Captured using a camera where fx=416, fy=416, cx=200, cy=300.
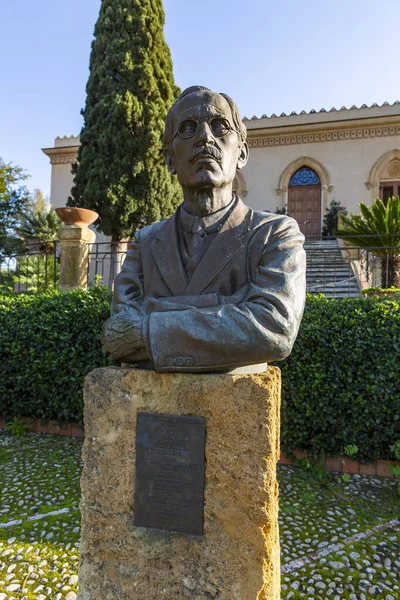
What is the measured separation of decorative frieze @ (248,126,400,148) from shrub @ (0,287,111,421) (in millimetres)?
12094

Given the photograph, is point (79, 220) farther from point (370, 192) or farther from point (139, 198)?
point (370, 192)

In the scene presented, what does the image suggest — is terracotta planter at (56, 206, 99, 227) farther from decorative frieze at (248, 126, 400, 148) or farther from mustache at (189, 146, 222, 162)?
decorative frieze at (248, 126, 400, 148)

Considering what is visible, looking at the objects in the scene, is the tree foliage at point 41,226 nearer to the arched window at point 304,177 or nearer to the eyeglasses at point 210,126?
the arched window at point 304,177

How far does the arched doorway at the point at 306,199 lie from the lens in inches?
597

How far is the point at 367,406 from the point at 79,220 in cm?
520

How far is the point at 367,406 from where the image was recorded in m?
3.89

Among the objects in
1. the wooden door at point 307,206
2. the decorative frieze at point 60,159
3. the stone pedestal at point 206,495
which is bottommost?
the stone pedestal at point 206,495

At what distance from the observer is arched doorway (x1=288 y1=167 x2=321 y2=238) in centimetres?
1517

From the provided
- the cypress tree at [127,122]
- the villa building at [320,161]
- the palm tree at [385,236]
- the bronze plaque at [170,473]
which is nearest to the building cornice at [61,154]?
the villa building at [320,161]

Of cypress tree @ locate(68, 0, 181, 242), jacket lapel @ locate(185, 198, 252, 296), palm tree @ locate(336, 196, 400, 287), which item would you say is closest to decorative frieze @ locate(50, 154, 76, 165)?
cypress tree @ locate(68, 0, 181, 242)

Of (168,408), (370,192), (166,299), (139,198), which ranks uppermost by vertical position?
(370,192)

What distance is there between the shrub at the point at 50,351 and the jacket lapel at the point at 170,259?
2.90 metres

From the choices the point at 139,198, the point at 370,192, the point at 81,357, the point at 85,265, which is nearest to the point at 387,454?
the point at 81,357

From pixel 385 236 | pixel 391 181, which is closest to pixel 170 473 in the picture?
pixel 385 236
